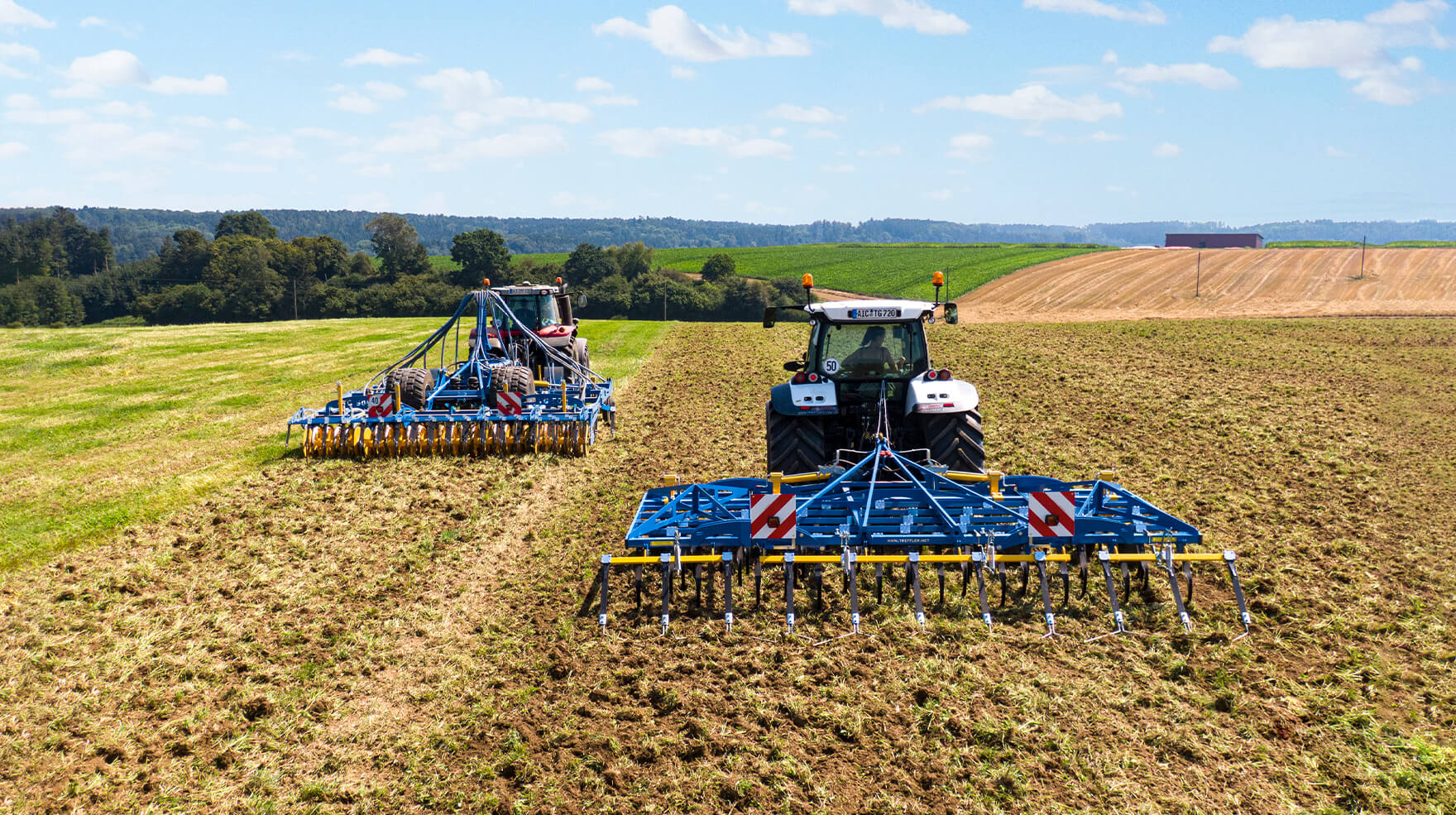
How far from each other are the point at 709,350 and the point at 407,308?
29617 mm

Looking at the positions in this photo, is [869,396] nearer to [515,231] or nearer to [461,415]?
[461,415]

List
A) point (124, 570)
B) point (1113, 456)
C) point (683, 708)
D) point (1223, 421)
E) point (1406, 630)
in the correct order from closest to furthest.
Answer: point (683, 708)
point (1406, 630)
point (124, 570)
point (1113, 456)
point (1223, 421)

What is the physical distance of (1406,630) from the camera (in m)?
5.34

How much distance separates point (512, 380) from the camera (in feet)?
38.7

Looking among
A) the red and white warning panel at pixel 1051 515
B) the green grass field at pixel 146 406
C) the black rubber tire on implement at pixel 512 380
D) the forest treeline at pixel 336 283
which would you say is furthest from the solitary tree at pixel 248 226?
the red and white warning panel at pixel 1051 515

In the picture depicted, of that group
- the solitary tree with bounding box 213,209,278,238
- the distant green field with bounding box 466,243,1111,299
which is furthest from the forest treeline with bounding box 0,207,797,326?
the solitary tree with bounding box 213,209,278,238

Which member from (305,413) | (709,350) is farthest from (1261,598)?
(709,350)

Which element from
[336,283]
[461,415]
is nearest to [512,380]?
[461,415]

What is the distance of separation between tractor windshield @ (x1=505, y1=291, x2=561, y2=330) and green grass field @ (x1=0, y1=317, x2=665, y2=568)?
146 inches

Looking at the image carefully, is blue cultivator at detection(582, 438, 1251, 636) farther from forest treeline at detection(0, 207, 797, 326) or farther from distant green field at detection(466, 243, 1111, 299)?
forest treeline at detection(0, 207, 797, 326)

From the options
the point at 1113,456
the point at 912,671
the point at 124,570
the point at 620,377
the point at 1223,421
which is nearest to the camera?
the point at 912,671

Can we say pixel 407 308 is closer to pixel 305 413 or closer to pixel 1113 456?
pixel 305 413

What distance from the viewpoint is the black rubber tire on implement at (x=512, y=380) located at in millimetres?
11711

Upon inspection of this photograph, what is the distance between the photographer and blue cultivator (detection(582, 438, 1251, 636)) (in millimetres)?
5434
